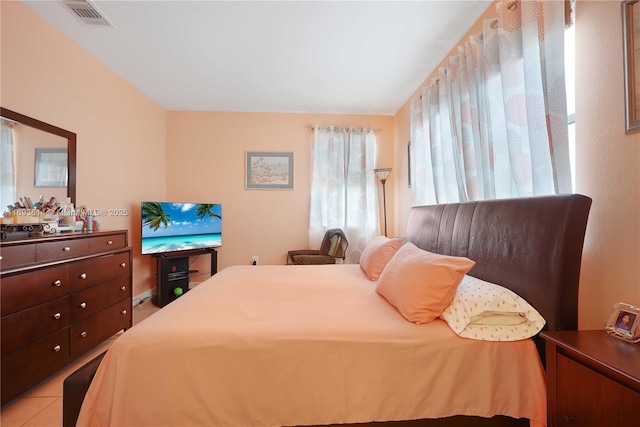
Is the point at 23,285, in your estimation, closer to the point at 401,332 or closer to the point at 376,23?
the point at 401,332

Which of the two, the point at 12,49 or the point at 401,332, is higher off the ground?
the point at 12,49

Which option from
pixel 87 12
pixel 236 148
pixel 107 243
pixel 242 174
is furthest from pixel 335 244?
pixel 87 12

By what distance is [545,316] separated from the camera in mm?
1100

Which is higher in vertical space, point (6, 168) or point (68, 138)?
point (68, 138)

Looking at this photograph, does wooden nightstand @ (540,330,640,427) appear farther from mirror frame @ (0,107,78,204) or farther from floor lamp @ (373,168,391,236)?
mirror frame @ (0,107,78,204)

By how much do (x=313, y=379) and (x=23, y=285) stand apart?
70.2 inches

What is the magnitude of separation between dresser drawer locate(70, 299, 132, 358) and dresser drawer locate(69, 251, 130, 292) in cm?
27

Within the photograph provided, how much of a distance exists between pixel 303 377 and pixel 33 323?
5.71ft

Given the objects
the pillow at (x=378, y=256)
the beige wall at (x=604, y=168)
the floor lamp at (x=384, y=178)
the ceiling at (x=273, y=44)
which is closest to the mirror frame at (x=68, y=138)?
the ceiling at (x=273, y=44)

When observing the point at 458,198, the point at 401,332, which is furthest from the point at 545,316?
the point at 458,198

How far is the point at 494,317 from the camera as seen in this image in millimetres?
1142

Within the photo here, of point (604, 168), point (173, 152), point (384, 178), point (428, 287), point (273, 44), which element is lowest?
point (428, 287)

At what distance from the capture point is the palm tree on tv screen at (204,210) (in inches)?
142

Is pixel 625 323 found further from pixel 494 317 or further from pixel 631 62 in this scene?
pixel 631 62
